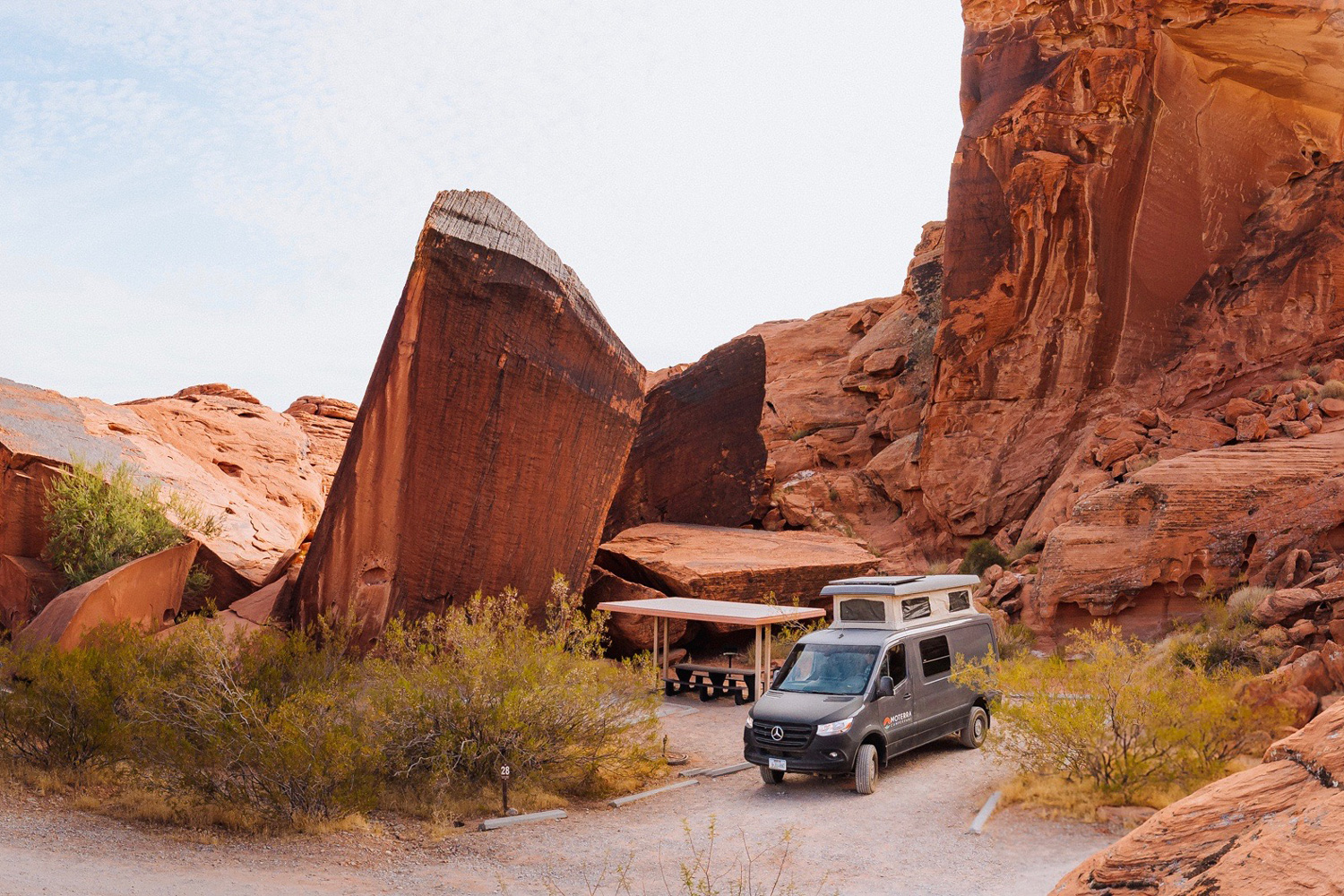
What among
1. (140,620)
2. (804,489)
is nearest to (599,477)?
(140,620)

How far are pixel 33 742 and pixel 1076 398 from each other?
22979 mm

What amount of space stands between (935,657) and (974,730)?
4.32ft

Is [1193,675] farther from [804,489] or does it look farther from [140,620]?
[804,489]

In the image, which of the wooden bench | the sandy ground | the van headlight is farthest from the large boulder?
the van headlight

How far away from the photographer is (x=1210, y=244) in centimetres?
2486

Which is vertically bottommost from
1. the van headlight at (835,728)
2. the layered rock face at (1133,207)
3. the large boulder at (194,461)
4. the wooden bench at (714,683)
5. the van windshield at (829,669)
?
the wooden bench at (714,683)

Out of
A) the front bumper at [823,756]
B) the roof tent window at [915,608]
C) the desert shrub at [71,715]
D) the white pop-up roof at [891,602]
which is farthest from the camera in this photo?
the roof tent window at [915,608]

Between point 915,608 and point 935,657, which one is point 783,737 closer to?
point 935,657

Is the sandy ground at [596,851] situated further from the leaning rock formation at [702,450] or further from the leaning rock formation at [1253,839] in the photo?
the leaning rock formation at [702,450]

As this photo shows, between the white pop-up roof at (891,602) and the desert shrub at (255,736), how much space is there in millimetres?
5727

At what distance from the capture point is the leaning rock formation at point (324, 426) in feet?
97.0

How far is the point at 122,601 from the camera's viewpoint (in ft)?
48.3

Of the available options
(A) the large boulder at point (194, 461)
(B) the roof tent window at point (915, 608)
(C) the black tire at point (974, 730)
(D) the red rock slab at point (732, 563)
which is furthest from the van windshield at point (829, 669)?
(A) the large boulder at point (194, 461)

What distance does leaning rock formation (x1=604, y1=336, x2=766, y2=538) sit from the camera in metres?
24.1
